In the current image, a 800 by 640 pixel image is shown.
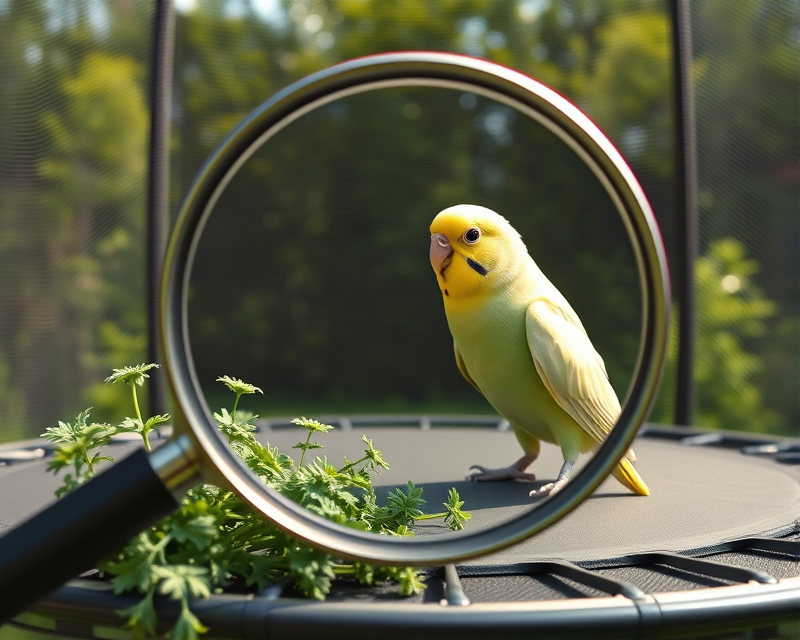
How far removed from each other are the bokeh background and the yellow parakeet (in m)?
2.56

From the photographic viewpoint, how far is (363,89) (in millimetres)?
531

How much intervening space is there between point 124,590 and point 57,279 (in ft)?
10.9

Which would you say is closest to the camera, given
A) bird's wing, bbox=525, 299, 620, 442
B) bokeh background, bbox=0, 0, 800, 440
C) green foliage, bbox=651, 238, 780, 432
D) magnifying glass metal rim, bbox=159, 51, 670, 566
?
magnifying glass metal rim, bbox=159, 51, 670, 566

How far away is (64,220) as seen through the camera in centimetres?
362

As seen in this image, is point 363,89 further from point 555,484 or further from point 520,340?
point 555,484

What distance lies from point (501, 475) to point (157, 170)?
47.5 inches

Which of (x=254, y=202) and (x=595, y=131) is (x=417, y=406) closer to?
(x=254, y=202)

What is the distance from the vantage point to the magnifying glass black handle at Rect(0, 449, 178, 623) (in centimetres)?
50

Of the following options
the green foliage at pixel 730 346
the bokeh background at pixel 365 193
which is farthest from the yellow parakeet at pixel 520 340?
the green foliage at pixel 730 346

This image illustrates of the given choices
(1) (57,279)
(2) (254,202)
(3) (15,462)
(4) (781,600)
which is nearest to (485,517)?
(4) (781,600)

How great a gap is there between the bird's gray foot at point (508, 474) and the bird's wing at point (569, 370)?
177mm

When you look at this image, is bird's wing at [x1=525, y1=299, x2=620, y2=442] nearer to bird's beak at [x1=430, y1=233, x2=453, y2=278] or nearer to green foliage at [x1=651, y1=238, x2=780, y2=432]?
bird's beak at [x1=430, y1=233, x2=453, y2=278]

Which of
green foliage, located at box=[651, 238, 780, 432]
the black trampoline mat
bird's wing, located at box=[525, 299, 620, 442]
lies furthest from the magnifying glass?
green foliage, located at box=[651, 238, 780, 432]

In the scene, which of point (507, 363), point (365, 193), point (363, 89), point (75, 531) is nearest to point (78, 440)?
point (75, 531)
